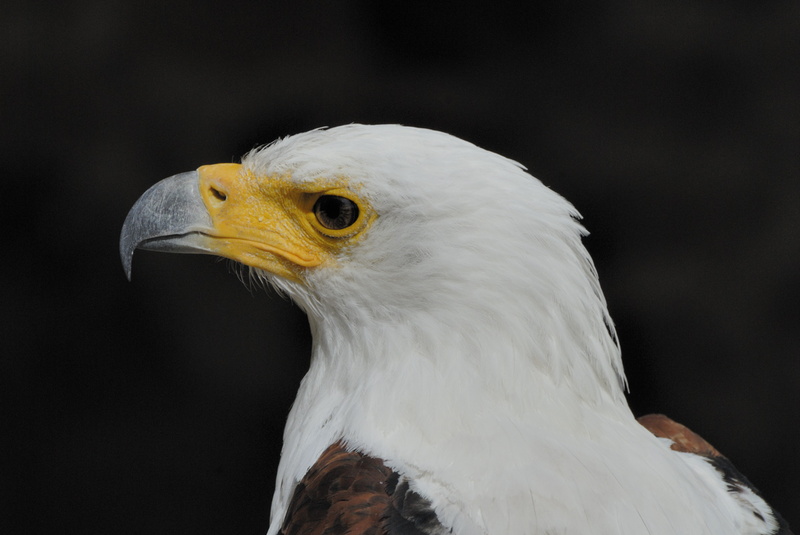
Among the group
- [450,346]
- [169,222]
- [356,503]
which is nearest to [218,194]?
[169,222]

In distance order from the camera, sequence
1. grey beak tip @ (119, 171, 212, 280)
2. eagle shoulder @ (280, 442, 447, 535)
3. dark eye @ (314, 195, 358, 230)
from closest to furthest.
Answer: eagle shoulder @ (280, 442, 447, 535)
dark eye @ (314, 195, 358, 230)
grey beak tip @ (119, 171, 212, 280)

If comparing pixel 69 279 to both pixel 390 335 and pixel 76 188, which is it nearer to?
pixel 76 188

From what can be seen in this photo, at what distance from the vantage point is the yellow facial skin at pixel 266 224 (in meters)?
2.15

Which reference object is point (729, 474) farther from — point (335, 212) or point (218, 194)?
point (218, 194)

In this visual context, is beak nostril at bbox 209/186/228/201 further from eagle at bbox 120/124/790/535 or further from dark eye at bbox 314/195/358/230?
dark eye at bbox 314/195/358/230

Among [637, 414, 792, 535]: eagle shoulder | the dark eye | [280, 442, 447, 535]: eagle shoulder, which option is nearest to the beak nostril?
the dark eye

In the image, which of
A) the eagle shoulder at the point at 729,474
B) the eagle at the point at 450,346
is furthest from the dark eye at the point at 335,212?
the eagle shoulder at the point at 729,474

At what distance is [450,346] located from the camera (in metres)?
2.08

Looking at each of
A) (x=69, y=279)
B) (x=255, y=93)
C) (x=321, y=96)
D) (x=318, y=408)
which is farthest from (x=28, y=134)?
(x=318, y=408)

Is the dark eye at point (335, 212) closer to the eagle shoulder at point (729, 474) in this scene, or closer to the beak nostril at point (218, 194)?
the beak nostril at point (218, 194)

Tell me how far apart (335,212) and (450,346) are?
419 millimetres

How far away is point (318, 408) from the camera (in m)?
2.28

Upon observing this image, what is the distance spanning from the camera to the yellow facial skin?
7.07ft

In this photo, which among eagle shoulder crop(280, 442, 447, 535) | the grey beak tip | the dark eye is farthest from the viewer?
the grey beak tip
